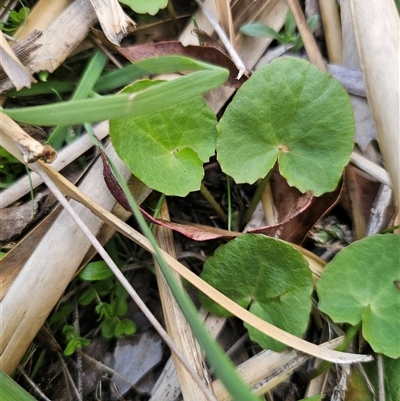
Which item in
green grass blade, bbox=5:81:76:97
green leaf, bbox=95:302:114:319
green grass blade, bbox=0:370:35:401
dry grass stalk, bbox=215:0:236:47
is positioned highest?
green grass blade, bbox=5:81:76:97

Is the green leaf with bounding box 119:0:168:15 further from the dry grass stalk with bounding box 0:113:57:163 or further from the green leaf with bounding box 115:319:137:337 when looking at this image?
the green leaf with bounding box 115:319:137:337

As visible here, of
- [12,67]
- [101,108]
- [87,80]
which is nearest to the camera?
[101,108]

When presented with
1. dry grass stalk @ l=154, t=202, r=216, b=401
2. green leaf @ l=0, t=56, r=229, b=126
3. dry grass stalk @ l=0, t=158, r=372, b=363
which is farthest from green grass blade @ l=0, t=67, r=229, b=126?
dry grass stalk @ l=154, t=202, r=216, b=401

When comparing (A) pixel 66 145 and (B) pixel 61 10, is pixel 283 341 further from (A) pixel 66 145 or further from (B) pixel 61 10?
(B) pixel 61 10

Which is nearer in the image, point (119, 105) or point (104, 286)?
point (119, 105)

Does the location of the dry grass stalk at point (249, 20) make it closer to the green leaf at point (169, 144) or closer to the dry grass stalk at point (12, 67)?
the green leaf at point (169, 144)

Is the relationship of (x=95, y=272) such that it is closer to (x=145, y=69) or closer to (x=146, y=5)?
(x=145, y=69)

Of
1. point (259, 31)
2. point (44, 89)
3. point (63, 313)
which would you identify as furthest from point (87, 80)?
point (63, 313)
